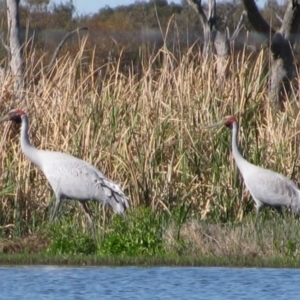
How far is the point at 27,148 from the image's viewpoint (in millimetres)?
11477

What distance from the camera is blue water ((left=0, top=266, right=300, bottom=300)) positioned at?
8.57m

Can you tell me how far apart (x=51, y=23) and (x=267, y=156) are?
23334 millimetres

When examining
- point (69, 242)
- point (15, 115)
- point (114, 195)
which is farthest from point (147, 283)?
point (15, 115)

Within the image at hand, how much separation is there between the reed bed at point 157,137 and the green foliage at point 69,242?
934 millimetres

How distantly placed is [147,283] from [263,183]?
2.94 metres

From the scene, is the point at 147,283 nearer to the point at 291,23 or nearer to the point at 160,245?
the point at 160,245

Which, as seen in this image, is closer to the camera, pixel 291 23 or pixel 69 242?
pixel 69 242

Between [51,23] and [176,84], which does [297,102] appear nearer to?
[176,84]

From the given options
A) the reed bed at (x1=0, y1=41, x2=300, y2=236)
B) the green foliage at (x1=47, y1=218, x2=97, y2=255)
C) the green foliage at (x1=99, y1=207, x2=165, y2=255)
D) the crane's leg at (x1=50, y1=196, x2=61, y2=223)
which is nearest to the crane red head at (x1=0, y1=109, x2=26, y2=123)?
the reed bed at (x1=0, y1=41, x2=300, y2=236)

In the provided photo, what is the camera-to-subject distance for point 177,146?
1203 centimetres

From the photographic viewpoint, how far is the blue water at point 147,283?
8572 millimetres

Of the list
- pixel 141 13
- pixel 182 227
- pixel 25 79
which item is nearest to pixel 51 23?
pixel 141 13

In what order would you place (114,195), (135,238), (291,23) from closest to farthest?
(135,238) < (114,195) < (291,23)

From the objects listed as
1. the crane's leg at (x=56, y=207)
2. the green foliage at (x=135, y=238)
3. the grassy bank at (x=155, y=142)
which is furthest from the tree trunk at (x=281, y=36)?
the green foliage at (x=135, y=238)
